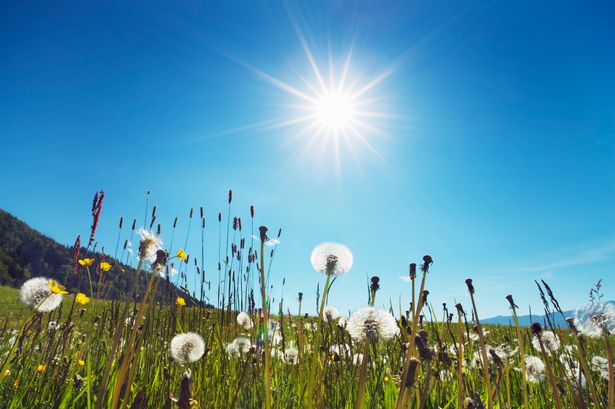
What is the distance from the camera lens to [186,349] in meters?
2.27

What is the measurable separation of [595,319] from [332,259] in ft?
3.57

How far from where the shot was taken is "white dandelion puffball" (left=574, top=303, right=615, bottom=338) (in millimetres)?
1490

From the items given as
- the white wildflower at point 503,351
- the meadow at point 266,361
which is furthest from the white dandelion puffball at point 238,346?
the white wildflower at point 503,351

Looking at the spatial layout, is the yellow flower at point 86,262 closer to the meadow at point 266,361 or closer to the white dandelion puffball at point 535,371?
the meadow at point 266,361

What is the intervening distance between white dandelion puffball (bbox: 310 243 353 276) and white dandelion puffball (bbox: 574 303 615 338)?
963mm

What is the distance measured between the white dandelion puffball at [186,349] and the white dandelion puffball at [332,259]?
83 centimetres

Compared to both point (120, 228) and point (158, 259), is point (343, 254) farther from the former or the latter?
point (120, 228)

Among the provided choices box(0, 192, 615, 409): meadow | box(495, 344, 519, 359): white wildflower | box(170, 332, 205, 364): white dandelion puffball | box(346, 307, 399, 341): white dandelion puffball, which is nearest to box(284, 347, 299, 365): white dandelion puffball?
box(0, 192, 615, 409): meadow

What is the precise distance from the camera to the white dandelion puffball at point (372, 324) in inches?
54.0

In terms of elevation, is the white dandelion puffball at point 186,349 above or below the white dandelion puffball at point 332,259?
below

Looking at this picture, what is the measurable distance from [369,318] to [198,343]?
4.26ft

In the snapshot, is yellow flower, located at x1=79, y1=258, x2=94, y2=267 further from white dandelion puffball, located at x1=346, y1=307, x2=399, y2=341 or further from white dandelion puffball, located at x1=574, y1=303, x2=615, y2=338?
white dandelion puffball, located at x1=574, y1=303, x2=615, y2=338

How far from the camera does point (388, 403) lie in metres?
2.57

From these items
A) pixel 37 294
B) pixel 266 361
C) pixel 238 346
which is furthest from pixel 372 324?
pixel 238 346
